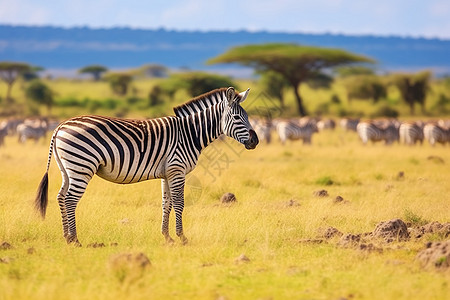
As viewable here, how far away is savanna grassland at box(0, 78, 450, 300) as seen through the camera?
237 inches

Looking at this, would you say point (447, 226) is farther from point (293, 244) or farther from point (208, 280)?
point (208, 280)

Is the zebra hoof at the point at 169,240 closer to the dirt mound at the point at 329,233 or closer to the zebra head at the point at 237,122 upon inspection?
the zebra head at the point at 237,122

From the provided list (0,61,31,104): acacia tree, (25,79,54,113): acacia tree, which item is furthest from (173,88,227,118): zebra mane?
(0,61,31,104): acacia tree

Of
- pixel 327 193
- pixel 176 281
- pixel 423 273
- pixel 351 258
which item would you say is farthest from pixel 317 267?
pixel 327 193

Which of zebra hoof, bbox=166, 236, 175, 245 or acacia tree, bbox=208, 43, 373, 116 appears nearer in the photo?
zebra hoof, bbox=166, 236, 175, 245

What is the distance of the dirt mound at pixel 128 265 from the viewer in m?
6.11

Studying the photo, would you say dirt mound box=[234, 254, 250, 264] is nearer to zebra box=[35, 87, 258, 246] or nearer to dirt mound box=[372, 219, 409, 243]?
zebra box=[35, 87, 258, 246]

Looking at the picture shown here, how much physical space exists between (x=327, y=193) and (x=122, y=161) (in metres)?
5.20

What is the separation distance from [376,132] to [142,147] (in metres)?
17.7

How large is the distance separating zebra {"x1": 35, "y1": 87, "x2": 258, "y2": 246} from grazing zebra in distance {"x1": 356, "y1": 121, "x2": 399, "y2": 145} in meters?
16.8

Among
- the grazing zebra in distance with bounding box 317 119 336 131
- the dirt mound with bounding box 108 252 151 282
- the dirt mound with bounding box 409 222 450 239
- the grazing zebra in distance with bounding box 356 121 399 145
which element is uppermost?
the dirt mound with bounding box 108 252 151 282

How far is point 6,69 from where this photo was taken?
6488 cm

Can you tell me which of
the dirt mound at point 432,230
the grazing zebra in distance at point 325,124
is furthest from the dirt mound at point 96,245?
the grazing zebra in distance at point 325,124

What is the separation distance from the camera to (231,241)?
8.05 meters
